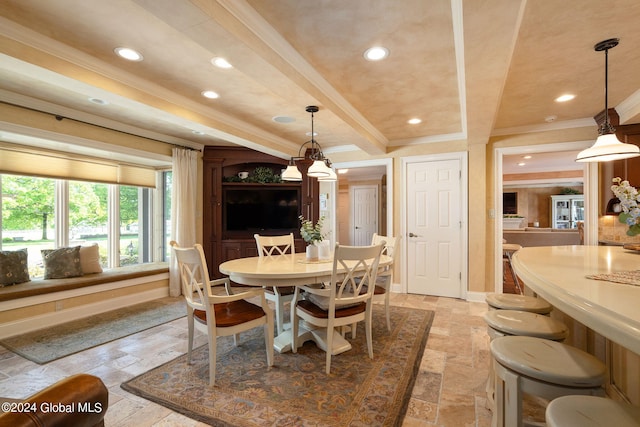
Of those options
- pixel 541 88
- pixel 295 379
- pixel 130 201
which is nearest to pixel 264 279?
pixel 295 379

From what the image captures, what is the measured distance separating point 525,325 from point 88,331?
384 cm

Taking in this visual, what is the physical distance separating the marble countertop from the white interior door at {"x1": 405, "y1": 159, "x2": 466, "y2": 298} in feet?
8.73

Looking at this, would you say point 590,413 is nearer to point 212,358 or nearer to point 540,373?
point 540,373

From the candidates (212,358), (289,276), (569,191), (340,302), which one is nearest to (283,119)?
(289,276)

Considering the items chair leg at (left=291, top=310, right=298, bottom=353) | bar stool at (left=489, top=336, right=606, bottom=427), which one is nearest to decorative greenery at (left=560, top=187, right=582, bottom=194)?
chair leg at (left=291, top=310, right=298, bottom=353)

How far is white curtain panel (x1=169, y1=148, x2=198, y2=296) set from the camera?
174 inches

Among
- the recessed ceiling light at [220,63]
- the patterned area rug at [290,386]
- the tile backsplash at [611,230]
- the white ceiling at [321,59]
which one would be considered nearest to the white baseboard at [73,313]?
the patterned area rug at [290,386]

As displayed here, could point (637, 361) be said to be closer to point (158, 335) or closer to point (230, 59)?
point (230, 59)

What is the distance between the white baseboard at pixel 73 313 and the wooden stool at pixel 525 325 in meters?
4.24

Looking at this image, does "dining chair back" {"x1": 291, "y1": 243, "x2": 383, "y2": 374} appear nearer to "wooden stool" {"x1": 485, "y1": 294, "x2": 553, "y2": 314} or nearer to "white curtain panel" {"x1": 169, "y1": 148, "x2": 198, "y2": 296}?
"wooden stool" {"x1": 485, "y1": 294, "x2": 553, "y2": 314}

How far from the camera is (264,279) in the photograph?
2.23 metres

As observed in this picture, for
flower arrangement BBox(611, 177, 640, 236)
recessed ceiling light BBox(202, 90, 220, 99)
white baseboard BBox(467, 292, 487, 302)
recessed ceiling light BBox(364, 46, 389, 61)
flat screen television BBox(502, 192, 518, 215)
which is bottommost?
white baseboard BBox(467, 292, 487, 302)

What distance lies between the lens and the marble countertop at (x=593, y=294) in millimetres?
703

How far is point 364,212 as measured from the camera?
8.23m
